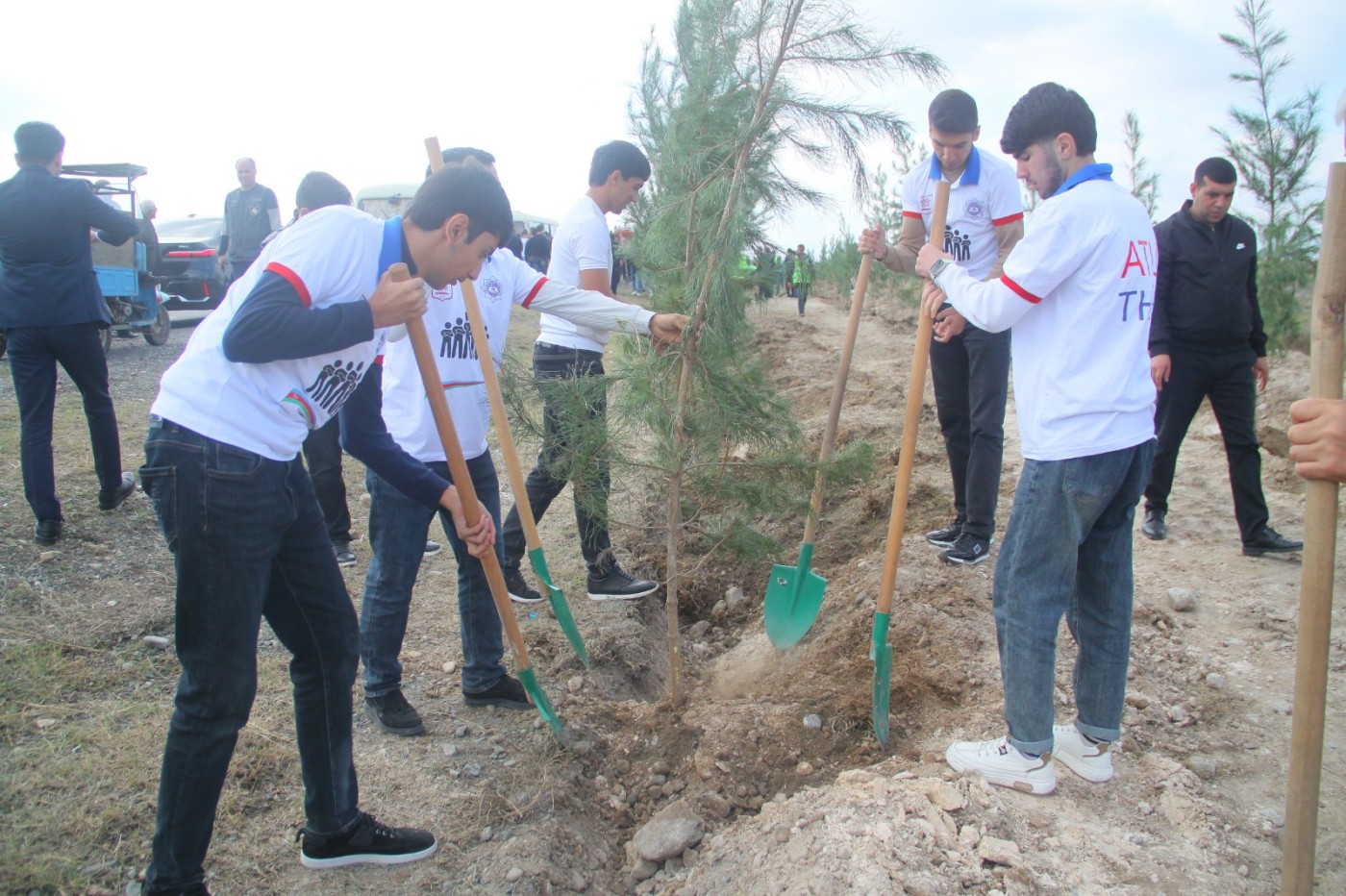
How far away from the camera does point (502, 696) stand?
309cm

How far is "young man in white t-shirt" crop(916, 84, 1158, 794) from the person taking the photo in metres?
2.14

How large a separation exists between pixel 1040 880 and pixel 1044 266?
4.68ft

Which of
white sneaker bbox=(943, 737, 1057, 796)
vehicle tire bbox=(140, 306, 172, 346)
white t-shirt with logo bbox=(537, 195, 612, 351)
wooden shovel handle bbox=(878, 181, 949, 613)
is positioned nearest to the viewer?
white sneaker bbox=(943, 737, 1057, 796)

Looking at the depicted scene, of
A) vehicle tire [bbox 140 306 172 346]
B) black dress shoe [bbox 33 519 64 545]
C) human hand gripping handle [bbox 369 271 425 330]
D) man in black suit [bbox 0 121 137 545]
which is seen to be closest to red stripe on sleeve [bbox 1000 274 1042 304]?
human hand gripping handle [bbox 369 271 425 330]

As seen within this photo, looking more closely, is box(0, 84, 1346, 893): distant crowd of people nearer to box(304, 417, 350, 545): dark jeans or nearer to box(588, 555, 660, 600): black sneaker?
box(588, 555, 660, 600): black sneaker

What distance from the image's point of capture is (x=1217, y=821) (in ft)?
7.58

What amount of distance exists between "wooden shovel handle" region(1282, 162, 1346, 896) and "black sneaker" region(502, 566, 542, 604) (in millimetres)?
2953

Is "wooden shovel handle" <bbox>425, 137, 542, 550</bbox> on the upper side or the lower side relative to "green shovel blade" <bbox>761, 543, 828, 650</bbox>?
upper

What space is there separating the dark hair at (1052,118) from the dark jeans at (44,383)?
411 cm

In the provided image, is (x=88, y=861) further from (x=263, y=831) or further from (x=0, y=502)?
(x=0, y=502)

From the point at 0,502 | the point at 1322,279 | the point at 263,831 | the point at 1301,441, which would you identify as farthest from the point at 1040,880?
the point at 0,502

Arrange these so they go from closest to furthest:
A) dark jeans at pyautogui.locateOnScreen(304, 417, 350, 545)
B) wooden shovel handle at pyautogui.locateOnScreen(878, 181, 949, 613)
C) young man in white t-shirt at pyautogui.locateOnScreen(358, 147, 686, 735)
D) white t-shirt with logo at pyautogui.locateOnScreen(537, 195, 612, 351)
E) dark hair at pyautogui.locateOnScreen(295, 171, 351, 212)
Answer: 1. wooden shovel handle at pyautogui.locateOnScreen(878, 181, 949, 613)
2. young man in white t-shirt at pyautogui.locateOnScreen(358, 147, 686, 735)
3. white t-shirt with logo at pyautogui.locateOnScreen(537, 195, 612, 351)
4. dark jeans at pyautogui.locateOnScreen(304, 417, 350, 545)
5. dark hair at pyautogui.locateOnScreen(295, 171, 351, 212)

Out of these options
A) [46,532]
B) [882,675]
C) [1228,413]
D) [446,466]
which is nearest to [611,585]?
[446,466]

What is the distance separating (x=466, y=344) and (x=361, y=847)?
4.93ft
